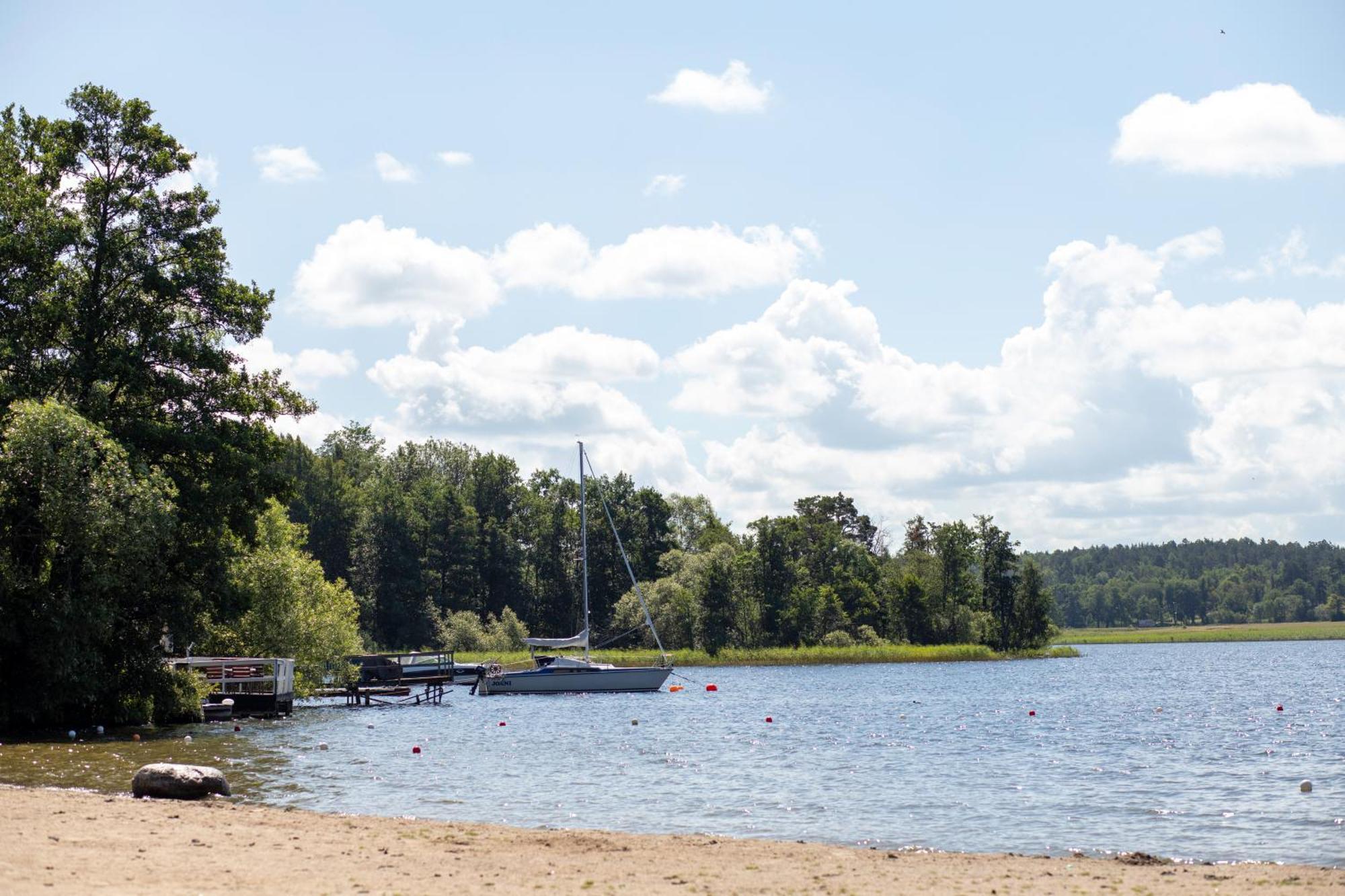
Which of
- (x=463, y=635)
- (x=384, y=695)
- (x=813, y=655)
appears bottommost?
(x=813, y=655)

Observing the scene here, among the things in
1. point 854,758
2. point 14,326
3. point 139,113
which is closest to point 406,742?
point 854,758

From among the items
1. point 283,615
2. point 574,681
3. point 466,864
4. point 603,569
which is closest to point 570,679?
point 574,681

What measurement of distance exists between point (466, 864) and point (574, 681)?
174 ft

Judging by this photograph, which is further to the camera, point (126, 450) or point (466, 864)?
point (126, 450)

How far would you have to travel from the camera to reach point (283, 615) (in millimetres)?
52500

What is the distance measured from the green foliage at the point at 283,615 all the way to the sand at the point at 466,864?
28723mm

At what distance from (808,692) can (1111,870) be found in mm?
53610

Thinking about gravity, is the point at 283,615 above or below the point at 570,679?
above

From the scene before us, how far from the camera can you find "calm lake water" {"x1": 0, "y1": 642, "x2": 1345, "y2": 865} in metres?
22.2

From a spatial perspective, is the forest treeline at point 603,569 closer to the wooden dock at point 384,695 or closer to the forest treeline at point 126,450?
the wooden dock at point 384,695

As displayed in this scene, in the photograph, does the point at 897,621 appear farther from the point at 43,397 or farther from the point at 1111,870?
the point at 1111,870

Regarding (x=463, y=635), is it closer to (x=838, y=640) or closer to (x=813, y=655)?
(x=813, y=655)

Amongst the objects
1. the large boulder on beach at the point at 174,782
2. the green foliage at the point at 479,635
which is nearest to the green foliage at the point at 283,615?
the large boulder on beach at the point at 174,782

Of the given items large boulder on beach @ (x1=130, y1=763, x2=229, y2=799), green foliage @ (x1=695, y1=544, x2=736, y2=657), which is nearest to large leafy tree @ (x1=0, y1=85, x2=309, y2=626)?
large boulder on beach @ (x1=130, y1=763, x2=229, y2=799)
